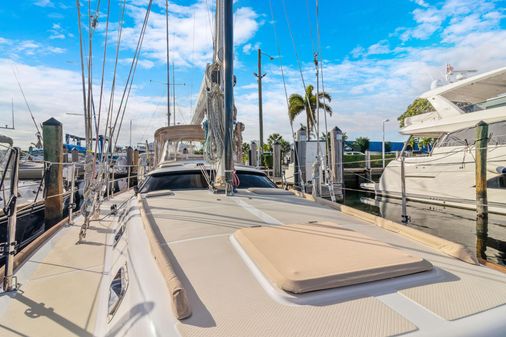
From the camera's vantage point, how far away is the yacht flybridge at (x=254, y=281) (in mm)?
1217

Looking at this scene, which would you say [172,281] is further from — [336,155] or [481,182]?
Result: [336,155]

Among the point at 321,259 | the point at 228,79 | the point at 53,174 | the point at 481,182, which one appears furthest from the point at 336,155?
the point at 321,259

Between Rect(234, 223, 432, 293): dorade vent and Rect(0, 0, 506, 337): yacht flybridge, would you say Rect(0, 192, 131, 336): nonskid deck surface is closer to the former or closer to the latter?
Rect(0, 0, 506, 337): yacht flybridge

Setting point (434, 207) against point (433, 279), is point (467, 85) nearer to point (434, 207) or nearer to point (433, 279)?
point (434, 207)

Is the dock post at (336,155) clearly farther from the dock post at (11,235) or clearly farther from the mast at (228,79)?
the dock post at (11,235)

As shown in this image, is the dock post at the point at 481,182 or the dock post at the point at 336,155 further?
the dock post at the point at 336,155

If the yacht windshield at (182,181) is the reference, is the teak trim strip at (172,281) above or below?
below

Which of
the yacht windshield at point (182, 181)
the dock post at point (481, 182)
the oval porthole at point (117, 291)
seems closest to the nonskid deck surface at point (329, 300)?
the oval porthole at point (117, 291)

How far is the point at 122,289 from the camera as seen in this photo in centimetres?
179

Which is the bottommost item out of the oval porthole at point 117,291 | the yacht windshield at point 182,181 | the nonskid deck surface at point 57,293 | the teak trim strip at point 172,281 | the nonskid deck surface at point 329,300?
the nonskid deck surface at point 57,293

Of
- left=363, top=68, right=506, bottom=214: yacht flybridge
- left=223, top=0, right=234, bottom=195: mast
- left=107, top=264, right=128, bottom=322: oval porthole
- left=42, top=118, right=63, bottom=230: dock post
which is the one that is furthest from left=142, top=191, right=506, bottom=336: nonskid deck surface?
left=363, top=68, right=506, bottom=214: yacht flybridge

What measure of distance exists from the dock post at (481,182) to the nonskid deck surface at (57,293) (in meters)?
6.49

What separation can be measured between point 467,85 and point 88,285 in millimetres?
12937

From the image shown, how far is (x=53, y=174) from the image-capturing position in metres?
6.98
